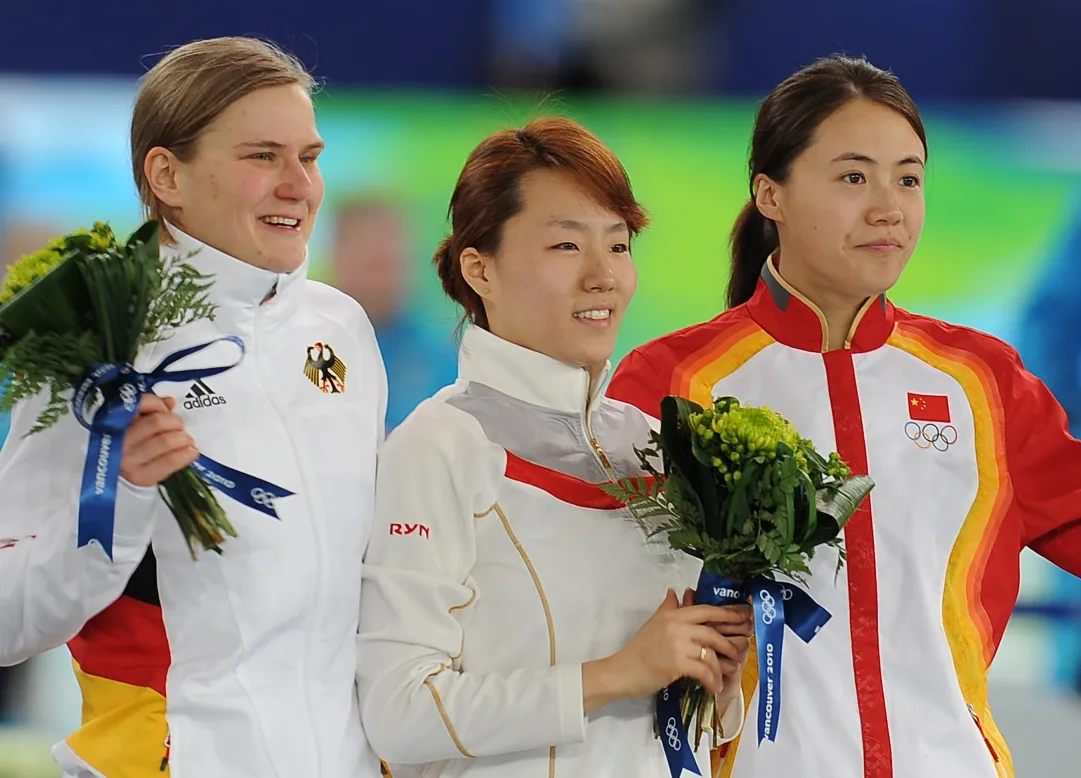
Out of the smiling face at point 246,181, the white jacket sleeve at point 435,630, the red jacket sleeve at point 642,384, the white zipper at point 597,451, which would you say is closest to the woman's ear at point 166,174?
the smiling face at point 246,181

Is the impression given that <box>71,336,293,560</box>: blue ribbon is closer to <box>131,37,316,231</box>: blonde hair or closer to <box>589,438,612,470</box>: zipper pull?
<box>131,37,316,231</box>: blonde hair

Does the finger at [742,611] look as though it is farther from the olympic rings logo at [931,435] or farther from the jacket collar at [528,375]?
the olympic rings logo at [931,435]

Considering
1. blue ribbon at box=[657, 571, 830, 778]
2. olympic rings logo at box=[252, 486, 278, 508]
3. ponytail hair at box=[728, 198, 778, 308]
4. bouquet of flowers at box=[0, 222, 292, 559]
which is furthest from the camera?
ponytail hair at box=[728, 198, 778, 308]

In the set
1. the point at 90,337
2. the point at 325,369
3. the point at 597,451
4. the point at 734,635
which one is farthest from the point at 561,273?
the point at 90,337

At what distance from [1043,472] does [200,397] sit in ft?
4.56

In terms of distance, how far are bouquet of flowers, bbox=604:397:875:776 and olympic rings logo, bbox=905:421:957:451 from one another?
334mm

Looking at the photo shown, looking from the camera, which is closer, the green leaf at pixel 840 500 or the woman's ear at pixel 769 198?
the green leaf at pixel 840 500

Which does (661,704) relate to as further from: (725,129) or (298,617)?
(725,129)

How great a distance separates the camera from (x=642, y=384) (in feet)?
8.15

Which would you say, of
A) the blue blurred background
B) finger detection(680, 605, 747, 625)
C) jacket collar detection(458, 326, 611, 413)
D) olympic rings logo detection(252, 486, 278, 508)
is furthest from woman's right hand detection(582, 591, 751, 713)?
the blue blurred background

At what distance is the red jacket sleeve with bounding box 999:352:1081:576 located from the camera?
2.45m

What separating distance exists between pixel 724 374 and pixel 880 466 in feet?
0.98

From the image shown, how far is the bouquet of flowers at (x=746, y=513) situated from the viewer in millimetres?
1998

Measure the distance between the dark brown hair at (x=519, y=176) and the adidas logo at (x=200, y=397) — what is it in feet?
1.48
